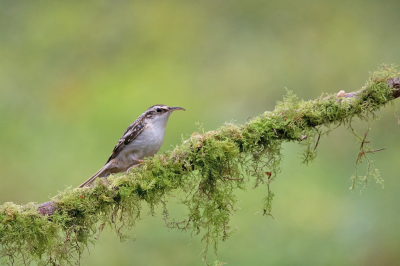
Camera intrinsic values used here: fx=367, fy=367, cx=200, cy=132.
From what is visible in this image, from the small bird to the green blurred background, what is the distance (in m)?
2.24

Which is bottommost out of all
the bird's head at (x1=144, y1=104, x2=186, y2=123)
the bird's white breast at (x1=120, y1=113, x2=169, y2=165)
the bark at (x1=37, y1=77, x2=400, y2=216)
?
the bark at (x1=37, y1=77, x2=400, y2=216)

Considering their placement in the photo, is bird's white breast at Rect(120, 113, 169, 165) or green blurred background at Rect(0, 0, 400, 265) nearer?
bird's white breast at Rect(120, 113, 169, 165)

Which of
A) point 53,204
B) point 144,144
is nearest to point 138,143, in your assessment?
point 144,144

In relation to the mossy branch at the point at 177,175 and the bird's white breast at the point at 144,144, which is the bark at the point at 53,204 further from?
the bird's white breast at the point at 144,144

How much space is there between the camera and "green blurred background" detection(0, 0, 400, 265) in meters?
5.52

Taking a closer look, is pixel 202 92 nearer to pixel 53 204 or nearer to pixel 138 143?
pixel 138 143

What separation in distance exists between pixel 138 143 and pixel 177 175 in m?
0.99

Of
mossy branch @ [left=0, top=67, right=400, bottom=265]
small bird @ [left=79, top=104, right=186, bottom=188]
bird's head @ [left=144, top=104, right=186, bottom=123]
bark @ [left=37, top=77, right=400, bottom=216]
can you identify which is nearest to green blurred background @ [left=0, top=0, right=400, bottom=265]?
small bird @ [left=79, top=104, right=186, bottom=188]

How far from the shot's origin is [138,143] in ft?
11.9

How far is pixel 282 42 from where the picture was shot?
7711 millimetres

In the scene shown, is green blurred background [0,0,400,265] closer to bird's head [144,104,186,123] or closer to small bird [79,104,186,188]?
small bird [79,104,186,188]

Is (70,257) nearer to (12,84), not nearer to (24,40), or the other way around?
(12,84)

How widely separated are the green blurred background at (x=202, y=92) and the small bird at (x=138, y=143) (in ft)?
7.34

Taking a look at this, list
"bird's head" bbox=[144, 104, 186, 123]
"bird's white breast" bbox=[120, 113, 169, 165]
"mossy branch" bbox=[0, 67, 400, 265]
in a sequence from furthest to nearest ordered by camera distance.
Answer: "bird's head" bbox=[144, 104, 186, 123], "bird's white breast" bbox=[120, 113, 169, 165], "mossy branch" bbox=[0, 67, 400, 265]
